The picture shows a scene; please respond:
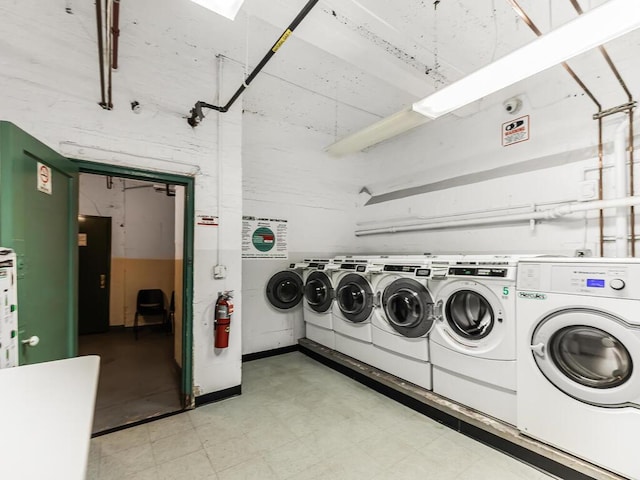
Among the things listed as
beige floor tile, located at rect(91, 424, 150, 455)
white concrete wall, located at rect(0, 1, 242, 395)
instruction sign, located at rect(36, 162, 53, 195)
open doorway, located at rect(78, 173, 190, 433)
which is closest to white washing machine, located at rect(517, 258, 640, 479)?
white concrete wall, located at rect(0, 1, 242, 395)

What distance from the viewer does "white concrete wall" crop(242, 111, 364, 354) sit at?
386cm

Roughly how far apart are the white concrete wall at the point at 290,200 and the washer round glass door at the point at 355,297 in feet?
3.22

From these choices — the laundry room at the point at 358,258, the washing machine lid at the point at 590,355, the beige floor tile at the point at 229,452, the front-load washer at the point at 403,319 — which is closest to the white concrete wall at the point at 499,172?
the laundry room at the point at 358,258

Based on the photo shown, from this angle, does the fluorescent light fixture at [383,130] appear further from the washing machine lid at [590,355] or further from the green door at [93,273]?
the green door at [93,273]

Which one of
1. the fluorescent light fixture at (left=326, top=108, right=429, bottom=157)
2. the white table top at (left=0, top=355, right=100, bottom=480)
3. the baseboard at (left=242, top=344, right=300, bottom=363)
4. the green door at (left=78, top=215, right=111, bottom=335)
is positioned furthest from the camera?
the green door at (left=78, top=215, right=111, bottom=335)

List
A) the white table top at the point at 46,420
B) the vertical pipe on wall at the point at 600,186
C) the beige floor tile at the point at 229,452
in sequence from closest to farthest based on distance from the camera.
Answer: the white table top at the point at 46,420 → the beige floor tile at the point at 229,452 → the vertical pipe on wall at the point at 600,186

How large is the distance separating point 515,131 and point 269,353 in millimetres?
3906

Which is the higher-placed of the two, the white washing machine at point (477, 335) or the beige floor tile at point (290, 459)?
the white washing machine at point (477, 335)

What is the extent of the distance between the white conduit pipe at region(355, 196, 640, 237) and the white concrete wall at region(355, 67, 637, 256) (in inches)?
2.8

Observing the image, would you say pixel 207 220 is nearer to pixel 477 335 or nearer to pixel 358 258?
pixel 358 258

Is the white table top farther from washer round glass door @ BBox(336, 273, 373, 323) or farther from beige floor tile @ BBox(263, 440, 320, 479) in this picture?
washer round glass door @ BBox(336, 273, 373, 323)

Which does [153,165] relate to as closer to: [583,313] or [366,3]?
[366,3]

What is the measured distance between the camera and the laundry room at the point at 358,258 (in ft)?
5.33

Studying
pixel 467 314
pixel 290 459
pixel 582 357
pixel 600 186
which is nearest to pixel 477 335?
pixel 467 314
